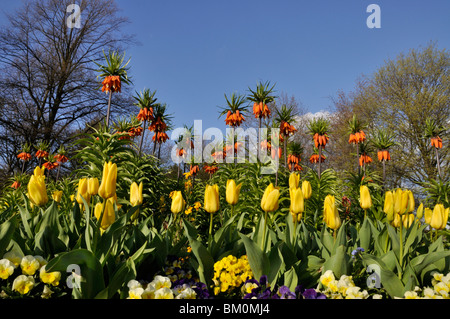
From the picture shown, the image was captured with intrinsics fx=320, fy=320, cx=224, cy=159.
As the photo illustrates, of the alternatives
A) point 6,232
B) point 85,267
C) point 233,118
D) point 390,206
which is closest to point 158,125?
point 233,118

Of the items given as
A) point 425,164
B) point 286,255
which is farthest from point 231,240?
point 425,164

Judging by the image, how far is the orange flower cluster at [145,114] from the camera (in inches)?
263

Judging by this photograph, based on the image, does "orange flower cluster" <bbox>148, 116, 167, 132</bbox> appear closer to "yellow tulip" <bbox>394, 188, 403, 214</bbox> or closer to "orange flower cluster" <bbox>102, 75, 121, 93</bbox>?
"orange flower cluster" <bbox>102, 75, 121, 93</bbox>

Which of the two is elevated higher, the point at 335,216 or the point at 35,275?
the point at 335,216

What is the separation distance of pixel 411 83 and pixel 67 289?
19443 mm

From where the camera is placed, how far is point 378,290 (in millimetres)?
1797

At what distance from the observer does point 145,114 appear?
6.66 metres

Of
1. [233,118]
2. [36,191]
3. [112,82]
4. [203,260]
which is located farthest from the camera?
[233,118]

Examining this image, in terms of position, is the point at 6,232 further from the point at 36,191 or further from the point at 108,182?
the point at 108,182

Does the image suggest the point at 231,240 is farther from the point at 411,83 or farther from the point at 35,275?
the point at 411,83

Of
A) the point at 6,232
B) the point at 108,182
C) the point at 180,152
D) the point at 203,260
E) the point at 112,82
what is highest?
the point at 112,82

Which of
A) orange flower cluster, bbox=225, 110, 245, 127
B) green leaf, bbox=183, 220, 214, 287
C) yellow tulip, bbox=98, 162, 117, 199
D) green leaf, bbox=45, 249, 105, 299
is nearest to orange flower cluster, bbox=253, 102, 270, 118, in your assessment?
orange flower cluster, bbox=225, 110, 245, 127

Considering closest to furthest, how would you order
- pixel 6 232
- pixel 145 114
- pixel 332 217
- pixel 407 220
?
1. pixel 6 232
2. pixel 332 217
3. pixel 407 220
4. pixel 145 114

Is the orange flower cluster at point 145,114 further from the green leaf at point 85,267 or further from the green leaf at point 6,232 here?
the green leaf at point 85,267
